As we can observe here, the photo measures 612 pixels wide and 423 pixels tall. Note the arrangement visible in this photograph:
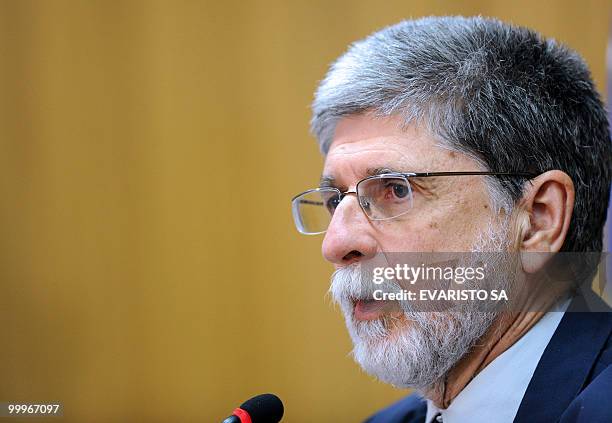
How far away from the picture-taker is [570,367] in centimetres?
119

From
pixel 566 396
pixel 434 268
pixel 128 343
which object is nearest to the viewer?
pixel 566 396

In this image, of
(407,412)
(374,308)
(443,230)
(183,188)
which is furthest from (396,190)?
(183,188)

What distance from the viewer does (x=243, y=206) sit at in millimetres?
2467

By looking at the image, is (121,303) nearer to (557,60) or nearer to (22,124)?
(22,124)

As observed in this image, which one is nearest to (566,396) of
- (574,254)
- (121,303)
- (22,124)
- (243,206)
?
(574,254)

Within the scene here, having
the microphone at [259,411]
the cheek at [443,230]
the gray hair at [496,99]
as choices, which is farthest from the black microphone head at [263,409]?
the gray hair at [496,99]

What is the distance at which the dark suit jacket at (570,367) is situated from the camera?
116cm

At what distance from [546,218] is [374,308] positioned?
0.38 m

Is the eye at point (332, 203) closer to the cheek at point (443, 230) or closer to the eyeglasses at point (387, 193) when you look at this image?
the eyeglasses at point (387, 193)

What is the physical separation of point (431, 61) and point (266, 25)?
1.31 metres

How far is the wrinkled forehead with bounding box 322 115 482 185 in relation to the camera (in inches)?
50.8

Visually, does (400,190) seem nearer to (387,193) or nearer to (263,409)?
(387,193)

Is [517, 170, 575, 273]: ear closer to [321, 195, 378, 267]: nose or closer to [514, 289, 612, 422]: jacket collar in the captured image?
[514, 289, 612, 422]: jacket collar

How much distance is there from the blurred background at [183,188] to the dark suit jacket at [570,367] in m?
1.21
